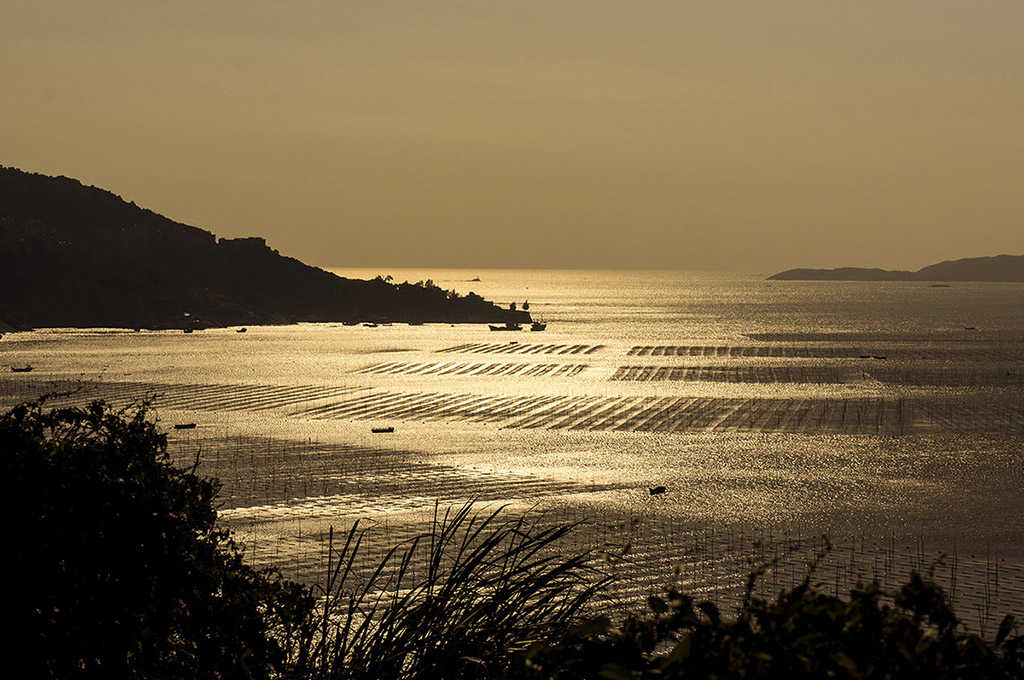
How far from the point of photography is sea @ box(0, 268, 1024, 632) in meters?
39.2

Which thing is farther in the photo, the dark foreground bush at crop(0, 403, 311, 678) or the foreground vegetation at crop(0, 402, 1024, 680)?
the dark foreground bush at crop(0, 403, 311, 678)

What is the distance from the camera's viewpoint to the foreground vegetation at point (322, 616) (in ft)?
16.6

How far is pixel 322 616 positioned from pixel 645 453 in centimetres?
5372

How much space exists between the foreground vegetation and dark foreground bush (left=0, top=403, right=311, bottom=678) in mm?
19

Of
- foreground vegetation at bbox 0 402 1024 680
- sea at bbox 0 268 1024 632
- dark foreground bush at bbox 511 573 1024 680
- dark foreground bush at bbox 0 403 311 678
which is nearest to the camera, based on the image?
dark foreground bush at bbox 511 573 1024 680

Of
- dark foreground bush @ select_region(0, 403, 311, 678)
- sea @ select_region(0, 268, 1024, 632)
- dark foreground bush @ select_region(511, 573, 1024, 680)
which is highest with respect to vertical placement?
dark foreground bush @ select_region(511, 573, 1024, 680)

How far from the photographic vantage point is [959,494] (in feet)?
169

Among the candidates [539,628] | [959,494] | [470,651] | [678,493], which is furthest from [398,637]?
[959,494]

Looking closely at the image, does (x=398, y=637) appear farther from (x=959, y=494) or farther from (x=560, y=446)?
(x=560, y=446)

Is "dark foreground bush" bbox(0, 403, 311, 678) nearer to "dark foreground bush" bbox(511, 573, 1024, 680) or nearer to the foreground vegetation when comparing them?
the foreground vegetation

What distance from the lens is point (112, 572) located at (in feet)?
35.1

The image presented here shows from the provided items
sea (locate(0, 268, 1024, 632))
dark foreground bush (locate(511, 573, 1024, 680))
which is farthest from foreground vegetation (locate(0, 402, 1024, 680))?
sea (locate(0, 268, 1024, 632))

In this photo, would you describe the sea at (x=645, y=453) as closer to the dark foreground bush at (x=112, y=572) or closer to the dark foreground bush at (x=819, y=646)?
the dark foreground bush at (x=819, y=646)

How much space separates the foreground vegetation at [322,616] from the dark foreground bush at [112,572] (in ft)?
0.06
